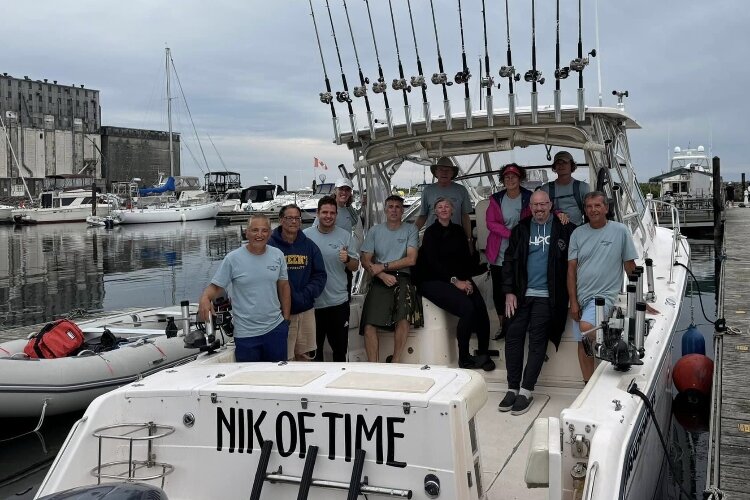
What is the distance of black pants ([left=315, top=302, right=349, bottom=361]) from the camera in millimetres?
5176

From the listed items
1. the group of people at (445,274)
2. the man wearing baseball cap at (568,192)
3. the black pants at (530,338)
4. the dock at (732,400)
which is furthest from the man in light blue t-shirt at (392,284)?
the dock at (732,400)

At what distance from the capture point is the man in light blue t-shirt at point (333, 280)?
5148 mm

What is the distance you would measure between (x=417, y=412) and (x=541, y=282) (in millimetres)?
2154

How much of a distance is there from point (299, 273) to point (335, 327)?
25.3 inches

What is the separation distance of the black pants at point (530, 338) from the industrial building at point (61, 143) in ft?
250

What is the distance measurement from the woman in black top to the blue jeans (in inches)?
58.9

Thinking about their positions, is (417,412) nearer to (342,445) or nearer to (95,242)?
(342,445)

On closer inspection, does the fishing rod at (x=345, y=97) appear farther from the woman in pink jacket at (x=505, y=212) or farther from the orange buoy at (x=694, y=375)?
the orange buoy at (x=694, y=375)


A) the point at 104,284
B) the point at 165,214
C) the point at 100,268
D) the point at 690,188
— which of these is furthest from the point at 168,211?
the point at 690,188

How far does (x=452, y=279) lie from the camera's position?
5426 mm

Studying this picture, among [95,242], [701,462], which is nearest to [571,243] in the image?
[701,462]

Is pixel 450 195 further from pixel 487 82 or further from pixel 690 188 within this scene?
pixel 690 188

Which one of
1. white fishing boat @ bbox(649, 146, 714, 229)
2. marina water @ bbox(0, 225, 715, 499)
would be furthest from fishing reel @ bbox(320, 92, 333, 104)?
white fishing boat @ bbox(649, 146, 714, 229)

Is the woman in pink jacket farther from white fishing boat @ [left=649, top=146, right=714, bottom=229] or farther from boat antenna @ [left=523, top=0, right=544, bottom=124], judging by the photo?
white fishing boat @ [left=649, top=146, right=714, bottom=229]
